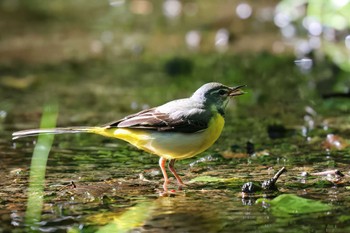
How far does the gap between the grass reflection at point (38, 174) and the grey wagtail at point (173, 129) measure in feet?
0.93

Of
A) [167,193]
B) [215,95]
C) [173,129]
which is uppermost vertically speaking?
[215,95]

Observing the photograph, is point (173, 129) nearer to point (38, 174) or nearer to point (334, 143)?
point (38, 174)

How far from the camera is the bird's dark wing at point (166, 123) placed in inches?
249

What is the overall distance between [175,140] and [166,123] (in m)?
0.17

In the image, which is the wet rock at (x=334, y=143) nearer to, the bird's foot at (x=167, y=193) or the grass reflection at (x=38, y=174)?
the bird's foot at (x=167, y=193)

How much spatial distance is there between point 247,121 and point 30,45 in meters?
5.61

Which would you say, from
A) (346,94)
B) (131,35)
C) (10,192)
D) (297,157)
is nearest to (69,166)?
(10,192)

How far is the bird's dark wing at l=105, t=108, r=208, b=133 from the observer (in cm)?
633

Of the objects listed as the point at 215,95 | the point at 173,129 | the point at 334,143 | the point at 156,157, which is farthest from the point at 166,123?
the point at 334,143

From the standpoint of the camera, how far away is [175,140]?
6.32m

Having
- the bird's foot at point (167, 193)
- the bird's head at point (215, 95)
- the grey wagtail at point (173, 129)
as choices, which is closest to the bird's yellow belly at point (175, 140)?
the grey wagtail at point (173, 129)

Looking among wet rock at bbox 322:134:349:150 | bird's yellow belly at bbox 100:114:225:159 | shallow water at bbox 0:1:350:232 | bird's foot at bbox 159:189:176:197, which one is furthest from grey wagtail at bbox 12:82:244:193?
wet rock at bbox 322:134:349:150

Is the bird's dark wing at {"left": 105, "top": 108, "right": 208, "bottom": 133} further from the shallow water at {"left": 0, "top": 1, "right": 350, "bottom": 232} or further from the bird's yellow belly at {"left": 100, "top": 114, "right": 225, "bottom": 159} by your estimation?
the shallow water at {"left": 0, "top": 1, "right": 350, "bottom": 232}

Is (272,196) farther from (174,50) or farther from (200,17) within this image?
(200,17)
